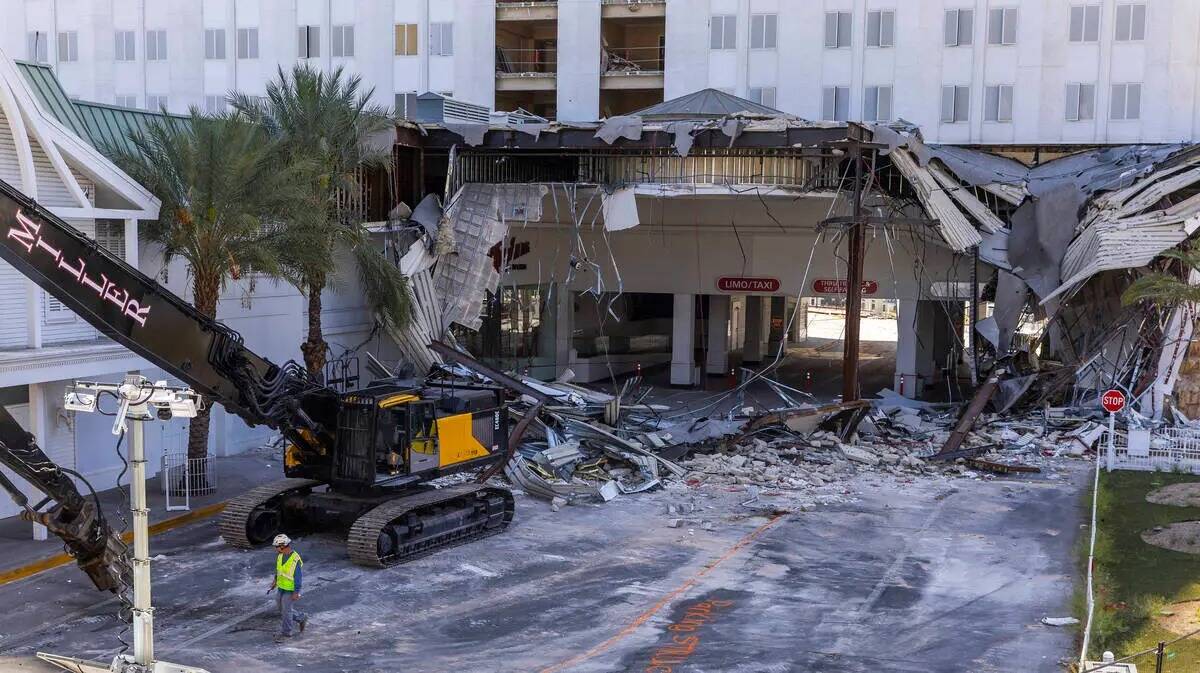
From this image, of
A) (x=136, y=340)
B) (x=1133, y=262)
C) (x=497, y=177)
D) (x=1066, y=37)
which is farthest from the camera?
(x=1066, y=37)

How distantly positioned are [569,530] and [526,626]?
16.9ft

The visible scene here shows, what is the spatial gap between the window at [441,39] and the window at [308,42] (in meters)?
4.69

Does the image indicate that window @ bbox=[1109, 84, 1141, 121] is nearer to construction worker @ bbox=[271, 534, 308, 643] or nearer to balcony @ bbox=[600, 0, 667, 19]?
balcony @ bbox=[600, 0, 667, 19]

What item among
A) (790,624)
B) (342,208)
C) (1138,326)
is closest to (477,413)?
(790,624)

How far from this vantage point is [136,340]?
50.7ft

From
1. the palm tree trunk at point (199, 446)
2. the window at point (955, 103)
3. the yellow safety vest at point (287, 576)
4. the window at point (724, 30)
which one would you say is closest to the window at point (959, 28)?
the window at point (955, 103)

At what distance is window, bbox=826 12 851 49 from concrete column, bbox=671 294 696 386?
12.1m

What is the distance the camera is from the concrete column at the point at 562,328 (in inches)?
1560

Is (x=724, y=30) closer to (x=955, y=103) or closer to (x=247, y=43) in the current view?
(x=955, y=103)

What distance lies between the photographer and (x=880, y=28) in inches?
1721

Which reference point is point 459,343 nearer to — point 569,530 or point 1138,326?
point 569,530

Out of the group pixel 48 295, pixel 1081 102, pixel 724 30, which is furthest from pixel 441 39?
pixel 48 295

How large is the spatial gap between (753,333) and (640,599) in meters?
29.0

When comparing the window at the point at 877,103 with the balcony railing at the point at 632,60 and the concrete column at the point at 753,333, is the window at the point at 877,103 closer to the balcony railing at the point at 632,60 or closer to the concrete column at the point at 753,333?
the concrete column at the point at 753,333
